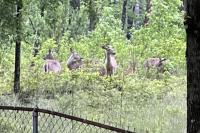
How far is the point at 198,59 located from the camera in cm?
446

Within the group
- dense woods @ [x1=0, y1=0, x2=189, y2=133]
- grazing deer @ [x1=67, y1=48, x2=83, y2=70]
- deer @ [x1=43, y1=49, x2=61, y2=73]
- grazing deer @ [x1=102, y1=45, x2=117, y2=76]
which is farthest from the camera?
grazing deer @ [x1=67, y1=48, x2=83, y2=70]

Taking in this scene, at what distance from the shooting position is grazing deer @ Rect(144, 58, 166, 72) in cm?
1750

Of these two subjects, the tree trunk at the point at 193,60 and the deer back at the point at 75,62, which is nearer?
the tree trunk at the point at 193,60

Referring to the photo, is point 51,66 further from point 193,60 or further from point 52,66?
point 193,60

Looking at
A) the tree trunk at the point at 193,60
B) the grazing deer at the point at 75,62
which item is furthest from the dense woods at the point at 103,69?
the tree trunk at the point at 193,60

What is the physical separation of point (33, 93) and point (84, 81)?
79.3 inches

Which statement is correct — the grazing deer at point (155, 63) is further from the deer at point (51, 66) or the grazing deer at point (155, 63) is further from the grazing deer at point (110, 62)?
the deer at point (51, 66)

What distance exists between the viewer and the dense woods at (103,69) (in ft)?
38.1

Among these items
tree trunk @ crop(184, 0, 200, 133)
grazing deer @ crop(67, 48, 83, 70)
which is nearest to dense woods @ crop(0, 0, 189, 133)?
grazing deer @ crop(67, 48, 83, 70)

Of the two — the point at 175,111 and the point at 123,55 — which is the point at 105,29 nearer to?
the point at 123,55

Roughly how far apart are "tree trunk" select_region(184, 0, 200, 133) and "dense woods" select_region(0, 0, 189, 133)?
4.77 meters

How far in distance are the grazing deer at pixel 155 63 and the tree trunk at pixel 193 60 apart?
12.8 metres

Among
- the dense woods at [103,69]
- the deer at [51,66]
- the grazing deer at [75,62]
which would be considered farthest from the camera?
the grazing deer at [75,62]

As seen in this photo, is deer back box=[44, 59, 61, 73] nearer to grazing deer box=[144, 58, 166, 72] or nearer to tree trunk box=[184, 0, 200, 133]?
grazing deer box=[144, 58, 166, 72]
